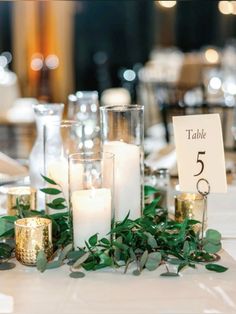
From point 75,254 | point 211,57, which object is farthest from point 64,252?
point 211,57

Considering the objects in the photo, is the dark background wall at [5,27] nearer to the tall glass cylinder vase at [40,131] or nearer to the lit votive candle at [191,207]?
the tall glass cylinder vase at [40,131]

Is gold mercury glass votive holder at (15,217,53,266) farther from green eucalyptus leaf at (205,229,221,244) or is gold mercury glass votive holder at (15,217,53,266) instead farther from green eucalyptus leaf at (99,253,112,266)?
green eucalyptus leaf at (205,229,221,244)

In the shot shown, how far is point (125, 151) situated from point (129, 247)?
0.74 feet

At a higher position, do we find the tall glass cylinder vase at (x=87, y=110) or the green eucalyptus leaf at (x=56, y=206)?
the tall glass cylinder vase at (x=87, y=110)

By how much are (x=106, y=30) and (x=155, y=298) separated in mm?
10293

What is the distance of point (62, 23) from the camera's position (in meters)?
10.8

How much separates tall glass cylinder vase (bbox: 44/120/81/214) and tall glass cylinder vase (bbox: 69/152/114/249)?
0.09 meters

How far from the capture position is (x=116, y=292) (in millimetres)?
1089

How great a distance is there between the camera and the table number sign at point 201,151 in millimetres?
1283

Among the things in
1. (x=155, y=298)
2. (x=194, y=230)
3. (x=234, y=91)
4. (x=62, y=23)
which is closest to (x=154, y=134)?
(x=234, y=91)

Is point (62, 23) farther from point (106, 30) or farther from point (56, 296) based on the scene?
point (56, 296)

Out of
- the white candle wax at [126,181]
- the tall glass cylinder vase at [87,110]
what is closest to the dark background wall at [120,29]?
the tall glass cylinder vase at [87,110]

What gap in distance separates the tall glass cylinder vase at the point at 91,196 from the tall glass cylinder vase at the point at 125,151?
6 centimetres

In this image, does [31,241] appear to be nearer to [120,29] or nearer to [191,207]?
[191,207]
